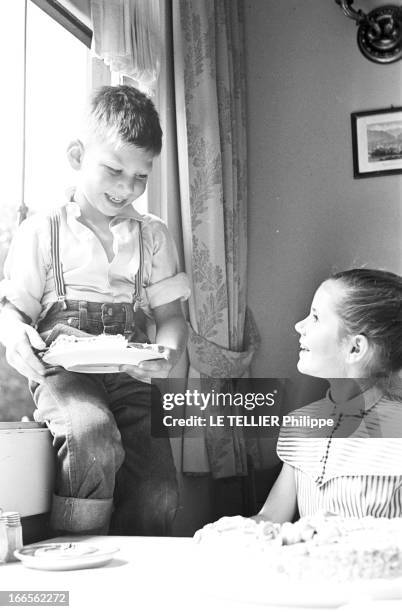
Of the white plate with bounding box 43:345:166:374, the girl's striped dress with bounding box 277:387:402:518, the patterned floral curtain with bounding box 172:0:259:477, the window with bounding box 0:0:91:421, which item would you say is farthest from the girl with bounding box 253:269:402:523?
the window with bounding box 0:0:91:421

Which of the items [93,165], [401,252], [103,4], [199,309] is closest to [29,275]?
[93,165]

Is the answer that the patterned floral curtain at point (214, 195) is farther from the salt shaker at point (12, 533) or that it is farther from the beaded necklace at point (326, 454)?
the salt shaker at point (12, 533)

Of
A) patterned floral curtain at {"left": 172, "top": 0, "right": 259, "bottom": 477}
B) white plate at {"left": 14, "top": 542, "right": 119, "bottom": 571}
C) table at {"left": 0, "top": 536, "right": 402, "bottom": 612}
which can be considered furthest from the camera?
patterned floral curtain at {"left": 172, "top": 0, "right": 259, "bottom": 477}

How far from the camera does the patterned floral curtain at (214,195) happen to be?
1.03 metres

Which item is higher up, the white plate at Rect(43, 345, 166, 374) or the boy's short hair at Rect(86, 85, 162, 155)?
the boy's short hair at Rect(86, 85, 162, 155)

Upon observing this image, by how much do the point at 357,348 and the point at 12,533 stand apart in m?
0.45

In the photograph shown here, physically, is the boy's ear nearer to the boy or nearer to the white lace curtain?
the boy

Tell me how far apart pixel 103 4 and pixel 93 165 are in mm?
220

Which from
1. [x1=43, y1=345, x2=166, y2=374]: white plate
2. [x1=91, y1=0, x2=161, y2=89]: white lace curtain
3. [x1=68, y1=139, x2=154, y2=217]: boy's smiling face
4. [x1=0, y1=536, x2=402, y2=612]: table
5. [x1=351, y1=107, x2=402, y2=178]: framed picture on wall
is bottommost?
[x1=0, y1=536, x2=402, y2=612]: table

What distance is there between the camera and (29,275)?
2.80ft

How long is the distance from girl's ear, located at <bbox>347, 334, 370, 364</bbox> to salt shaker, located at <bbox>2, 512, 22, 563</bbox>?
0.43 metres

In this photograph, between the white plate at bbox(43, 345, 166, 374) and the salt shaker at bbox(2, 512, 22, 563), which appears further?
the white plate at bbox(43, 345, 166, 374)

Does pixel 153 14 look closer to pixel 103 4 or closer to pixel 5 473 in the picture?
pixel 103 4

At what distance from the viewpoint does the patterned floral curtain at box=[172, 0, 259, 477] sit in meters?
1.03
